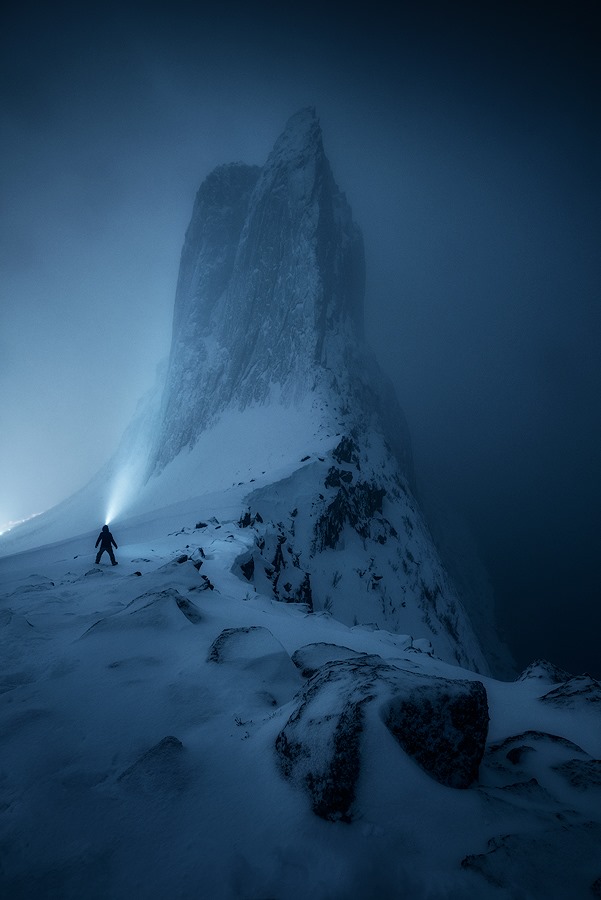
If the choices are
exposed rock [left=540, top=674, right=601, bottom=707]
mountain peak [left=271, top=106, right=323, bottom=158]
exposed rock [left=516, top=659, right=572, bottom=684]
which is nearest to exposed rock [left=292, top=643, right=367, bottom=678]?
exposed rock [left=540, top=674, right=601, bottom=707]

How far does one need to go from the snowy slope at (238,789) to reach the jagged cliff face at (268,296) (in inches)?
936

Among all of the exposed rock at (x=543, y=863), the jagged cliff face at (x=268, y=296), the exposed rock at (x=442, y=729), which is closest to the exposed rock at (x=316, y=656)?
the exposed rock at (x=442, y=729)

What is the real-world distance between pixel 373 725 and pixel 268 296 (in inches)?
1405

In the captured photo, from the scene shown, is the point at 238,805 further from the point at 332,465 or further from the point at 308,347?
the point at 308,347

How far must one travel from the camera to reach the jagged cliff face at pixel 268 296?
29.5m

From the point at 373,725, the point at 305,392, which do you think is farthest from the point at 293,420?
the point at 373,725

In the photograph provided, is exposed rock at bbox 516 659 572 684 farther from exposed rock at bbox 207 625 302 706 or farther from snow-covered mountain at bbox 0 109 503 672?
snow-covered mountain at bbox 0 109 503 672

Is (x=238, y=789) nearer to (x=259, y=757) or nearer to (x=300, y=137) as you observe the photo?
(x=259, y=757)

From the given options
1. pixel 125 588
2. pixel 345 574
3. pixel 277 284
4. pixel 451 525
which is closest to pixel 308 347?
pixel 277 284

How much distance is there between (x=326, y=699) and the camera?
2180 mm

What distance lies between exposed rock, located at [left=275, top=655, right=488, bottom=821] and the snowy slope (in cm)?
3

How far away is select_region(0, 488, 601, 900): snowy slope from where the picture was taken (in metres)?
1.41

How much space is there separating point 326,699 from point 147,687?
1.52m

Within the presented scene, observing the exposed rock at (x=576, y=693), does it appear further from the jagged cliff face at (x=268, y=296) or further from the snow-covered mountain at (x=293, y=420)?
the jagged cliff face at (x=268, y=296)
